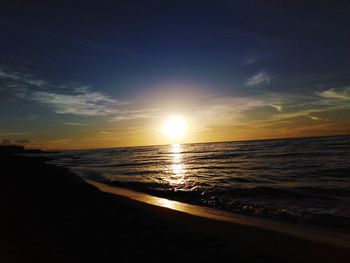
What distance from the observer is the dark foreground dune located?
6.01m

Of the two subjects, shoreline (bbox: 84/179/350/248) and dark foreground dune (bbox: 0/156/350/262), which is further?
shoreline (bbox: 84/179/350/248)

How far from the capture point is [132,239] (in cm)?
722

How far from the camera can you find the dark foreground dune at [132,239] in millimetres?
6008

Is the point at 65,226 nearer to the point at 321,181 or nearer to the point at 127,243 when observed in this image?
the point at 127,243

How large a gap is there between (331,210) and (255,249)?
6.66 m

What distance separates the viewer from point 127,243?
6.84 metres

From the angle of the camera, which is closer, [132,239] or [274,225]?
[132,239]

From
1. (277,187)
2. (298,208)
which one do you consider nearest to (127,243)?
(298,208)

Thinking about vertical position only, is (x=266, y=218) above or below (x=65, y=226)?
below

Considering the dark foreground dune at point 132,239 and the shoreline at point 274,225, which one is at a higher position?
the dark foreground dune at point 132,239

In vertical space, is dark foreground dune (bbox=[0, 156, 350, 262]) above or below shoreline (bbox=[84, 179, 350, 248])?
above

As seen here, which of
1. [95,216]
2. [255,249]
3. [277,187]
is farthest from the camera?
[277,187]

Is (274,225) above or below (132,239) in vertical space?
below

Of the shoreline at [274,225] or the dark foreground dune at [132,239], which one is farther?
Result: the shoreline at [274,225]
